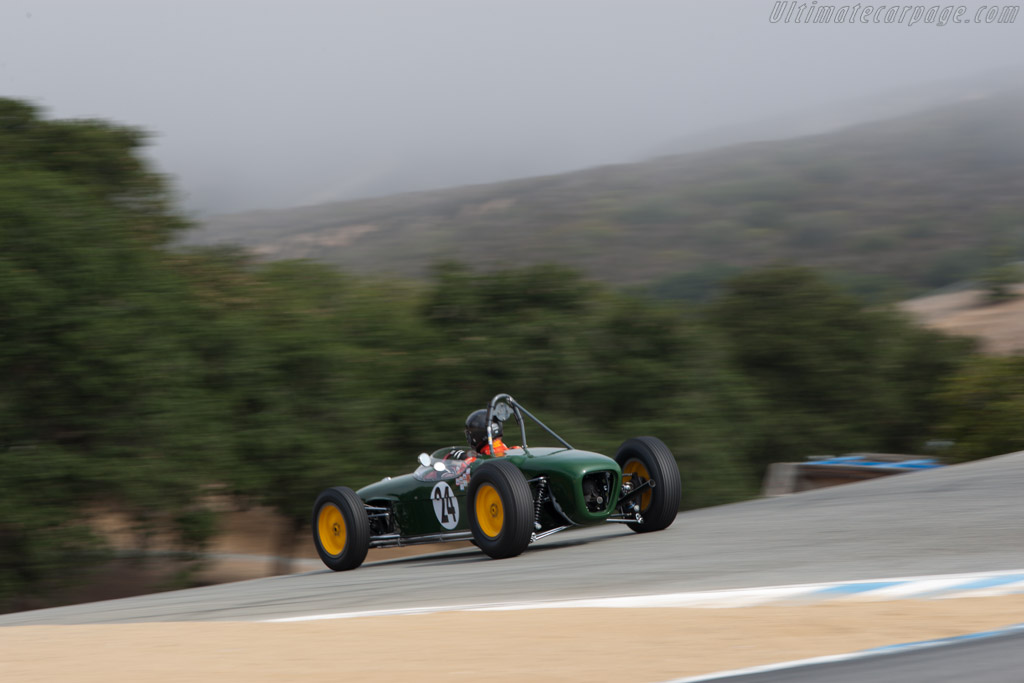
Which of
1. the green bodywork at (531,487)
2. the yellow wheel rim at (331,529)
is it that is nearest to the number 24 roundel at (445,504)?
the green bodywork at (531,487)

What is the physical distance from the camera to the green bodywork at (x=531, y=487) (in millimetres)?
10570

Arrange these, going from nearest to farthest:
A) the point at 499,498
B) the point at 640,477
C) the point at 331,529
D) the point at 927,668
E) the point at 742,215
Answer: the point at 927,668 < the point at 499,498 < the point at 640,477 < the point at 331,529 < the point at 742,215

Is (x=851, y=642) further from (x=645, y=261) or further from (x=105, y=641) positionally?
(x=645, y=261)

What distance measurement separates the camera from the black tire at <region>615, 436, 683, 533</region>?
1092cm

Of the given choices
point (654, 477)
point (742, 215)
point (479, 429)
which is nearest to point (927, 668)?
point (654, 477)

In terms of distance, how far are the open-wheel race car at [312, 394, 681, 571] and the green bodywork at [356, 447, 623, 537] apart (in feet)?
0.03

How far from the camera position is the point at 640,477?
11133 mm

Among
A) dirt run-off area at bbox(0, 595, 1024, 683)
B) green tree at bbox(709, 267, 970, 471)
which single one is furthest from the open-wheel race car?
green tree at bbox(709, 267, 970, 471)

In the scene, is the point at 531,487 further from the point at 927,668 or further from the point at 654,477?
the point at 927,668

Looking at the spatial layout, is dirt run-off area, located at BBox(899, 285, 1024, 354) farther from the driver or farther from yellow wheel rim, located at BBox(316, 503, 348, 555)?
yellow wheel rim, located at BBox(316, 503, 348, 555)

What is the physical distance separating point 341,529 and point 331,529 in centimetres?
24

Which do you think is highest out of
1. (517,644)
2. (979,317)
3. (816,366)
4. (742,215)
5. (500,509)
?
(742,215)

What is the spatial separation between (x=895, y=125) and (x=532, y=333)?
494 feet

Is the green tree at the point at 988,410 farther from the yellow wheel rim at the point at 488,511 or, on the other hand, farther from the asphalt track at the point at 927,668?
the asphalt track at the point at 927,668
